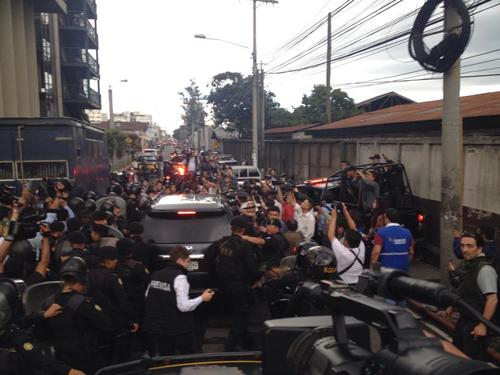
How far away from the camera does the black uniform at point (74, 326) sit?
3.84 m

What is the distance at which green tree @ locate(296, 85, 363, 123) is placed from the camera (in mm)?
43094

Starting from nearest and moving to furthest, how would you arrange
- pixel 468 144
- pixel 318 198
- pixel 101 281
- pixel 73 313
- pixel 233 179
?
1. pixel 73 313
2. pixel 101 281
3. pixel 468 144
4. pixel 318 198
5. pixel 233 179

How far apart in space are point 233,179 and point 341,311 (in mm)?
17397

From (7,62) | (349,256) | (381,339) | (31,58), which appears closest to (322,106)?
(31,58)

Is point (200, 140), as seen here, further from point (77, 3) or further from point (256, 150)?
point (256, 150)

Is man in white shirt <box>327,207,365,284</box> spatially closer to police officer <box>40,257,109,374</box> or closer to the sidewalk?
police officer <box>40,257,109,374</box>

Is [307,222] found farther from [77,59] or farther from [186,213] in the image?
[77,59]

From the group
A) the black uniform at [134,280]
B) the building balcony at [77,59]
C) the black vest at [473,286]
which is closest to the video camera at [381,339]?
the black vest at [473,286]

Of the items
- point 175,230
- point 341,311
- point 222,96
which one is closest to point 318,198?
point 175,230

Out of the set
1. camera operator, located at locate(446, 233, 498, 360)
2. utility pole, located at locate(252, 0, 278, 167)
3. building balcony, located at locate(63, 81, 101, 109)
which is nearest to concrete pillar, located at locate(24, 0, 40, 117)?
building balcony, located at locate(63, 81, 101, 109)

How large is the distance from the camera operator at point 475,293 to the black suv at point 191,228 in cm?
314

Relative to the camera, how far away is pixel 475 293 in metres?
4.68

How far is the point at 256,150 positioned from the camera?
25.0 m

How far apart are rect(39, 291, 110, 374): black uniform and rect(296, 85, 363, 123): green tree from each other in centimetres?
3964
